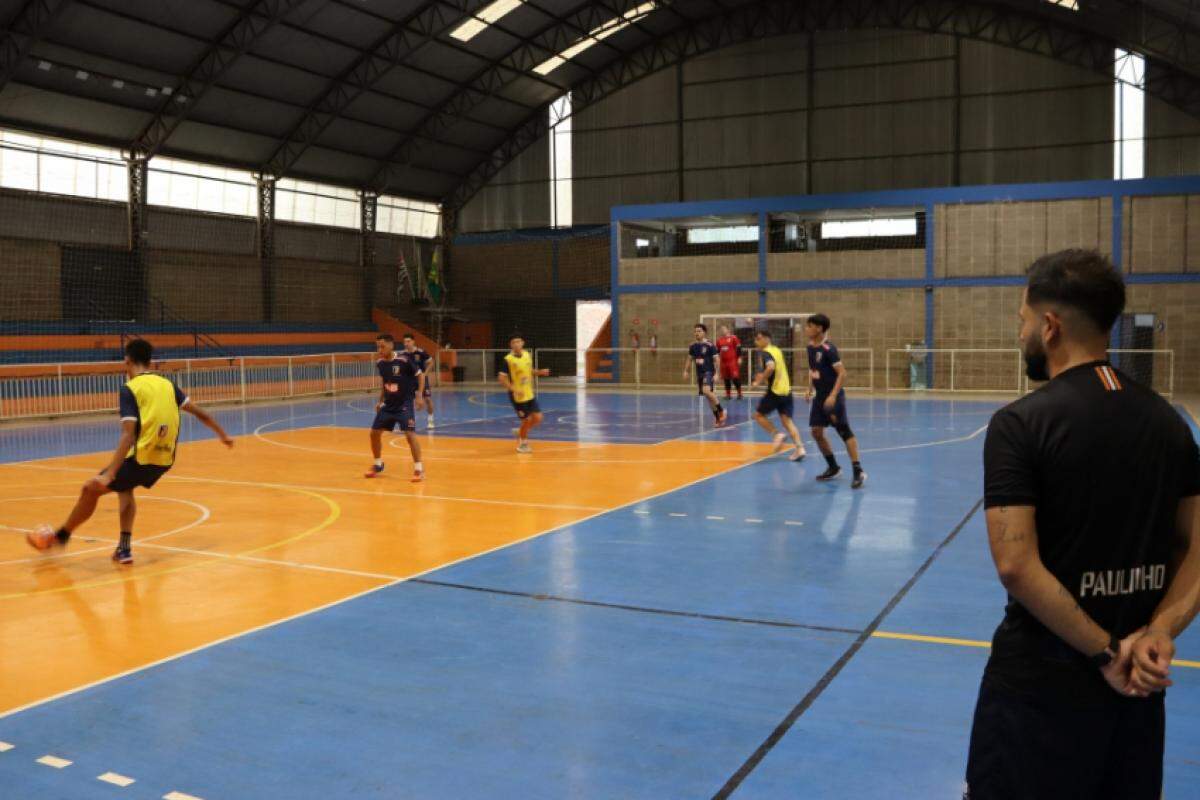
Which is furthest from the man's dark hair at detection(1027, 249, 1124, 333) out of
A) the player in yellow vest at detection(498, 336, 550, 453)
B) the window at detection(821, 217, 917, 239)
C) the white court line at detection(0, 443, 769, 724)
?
the window at detection(821, 217, 917, 239)

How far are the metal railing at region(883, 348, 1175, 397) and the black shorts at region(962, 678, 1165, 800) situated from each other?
103 ft

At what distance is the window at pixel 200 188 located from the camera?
37406 millimetres

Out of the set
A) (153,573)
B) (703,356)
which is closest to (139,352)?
(153,573)

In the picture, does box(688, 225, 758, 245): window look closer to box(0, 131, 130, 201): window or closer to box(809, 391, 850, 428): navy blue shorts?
box(0, 131, 130, 201): window

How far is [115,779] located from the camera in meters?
4.74

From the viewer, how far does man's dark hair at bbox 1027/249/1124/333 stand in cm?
271

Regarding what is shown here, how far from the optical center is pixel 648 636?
699 centimetres

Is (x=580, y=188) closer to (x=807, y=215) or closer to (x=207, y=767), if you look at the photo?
(x=807, y=215)

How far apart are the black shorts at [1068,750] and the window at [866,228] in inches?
1332

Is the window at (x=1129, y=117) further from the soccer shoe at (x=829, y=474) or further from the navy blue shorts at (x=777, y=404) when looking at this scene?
the soccer shoe at (x=829, y=474)

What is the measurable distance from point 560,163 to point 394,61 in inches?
459

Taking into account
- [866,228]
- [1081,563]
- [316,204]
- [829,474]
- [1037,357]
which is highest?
[316,204]

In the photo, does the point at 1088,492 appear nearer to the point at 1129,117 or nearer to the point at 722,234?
the point at 722,234

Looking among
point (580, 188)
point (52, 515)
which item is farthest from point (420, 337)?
point (52, 515)
